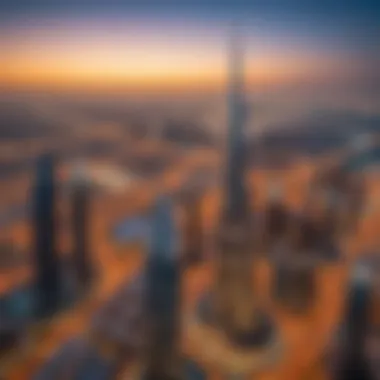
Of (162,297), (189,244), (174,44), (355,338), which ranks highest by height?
(174,44)

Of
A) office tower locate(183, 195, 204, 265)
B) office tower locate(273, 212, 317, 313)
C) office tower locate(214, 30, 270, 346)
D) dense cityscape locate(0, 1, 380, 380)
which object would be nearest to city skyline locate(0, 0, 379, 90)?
dense cityscape locate(0, 1, 380, 380)

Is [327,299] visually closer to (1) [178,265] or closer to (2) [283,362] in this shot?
(2) [283,362]

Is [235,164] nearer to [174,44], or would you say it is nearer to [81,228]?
[174,44]

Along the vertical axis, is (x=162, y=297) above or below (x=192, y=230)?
below

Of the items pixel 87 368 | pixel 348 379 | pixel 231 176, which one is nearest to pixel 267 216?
pixel 231 176

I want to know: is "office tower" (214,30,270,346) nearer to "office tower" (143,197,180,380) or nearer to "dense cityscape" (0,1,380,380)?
"dense cityscape" (0,1,380,380)

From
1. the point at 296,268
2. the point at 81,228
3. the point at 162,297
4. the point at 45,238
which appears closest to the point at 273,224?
the point at 296,268

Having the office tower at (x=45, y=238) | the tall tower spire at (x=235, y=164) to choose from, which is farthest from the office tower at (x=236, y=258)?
the office tower at (x=45, y=238)
